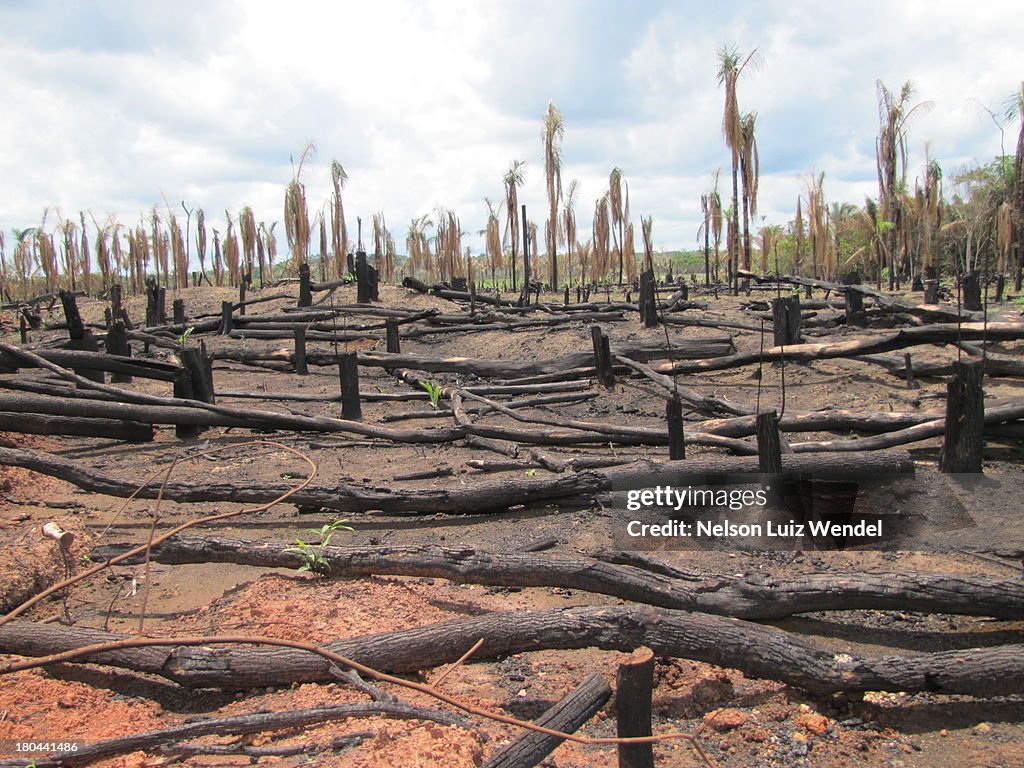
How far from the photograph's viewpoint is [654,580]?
370cm

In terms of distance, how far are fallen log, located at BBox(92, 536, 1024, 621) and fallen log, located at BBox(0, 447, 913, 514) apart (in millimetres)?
996

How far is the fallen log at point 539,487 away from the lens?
5105 mm

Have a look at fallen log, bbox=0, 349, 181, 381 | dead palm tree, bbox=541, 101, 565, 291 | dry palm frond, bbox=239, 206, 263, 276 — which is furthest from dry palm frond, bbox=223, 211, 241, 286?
fallen log, bbox=0, 349, 181, 381

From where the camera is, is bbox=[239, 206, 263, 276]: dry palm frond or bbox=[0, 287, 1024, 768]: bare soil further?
bbox=[239, 206, 263, 276]: dry palm frond

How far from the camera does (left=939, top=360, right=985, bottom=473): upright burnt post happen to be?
17.0ft

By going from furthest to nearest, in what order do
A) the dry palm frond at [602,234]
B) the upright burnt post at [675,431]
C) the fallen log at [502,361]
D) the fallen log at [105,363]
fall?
the dry palm frond at [602,234], the fallen log at [502,361], the fallen log at [105,363], the upright burnt post at [675,431]

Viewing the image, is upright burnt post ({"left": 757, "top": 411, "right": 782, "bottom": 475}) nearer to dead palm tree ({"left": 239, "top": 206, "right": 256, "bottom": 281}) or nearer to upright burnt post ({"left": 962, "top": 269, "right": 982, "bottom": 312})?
upright burnt post ({"left": 962, "top": 269, "right": 982, "bottom": 312})

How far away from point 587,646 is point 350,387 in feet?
19.8

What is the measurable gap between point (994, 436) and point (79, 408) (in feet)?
29.1

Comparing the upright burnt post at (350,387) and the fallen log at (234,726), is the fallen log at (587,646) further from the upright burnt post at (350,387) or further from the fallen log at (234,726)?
the upright burnt post at (350,387)

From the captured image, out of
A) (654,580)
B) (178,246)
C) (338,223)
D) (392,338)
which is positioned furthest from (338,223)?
(654,580)

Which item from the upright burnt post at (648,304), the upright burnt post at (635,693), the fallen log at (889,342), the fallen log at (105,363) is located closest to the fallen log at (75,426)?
the fallen log at (105,363)

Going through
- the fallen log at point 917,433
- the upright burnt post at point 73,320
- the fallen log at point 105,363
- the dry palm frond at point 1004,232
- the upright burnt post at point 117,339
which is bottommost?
the fallen log at point 917,433

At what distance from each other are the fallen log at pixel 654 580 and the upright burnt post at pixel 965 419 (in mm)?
2109
